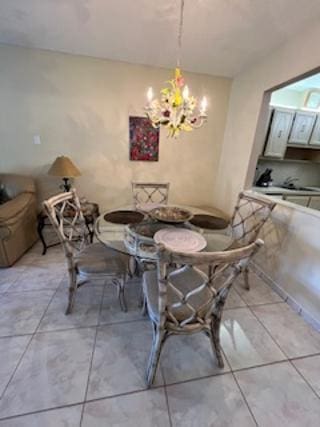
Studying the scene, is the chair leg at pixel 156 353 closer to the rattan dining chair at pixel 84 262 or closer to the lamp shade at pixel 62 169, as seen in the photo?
the rattan dining chair at pixel 84 262

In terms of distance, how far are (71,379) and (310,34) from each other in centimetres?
327

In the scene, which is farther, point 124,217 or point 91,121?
point 91,121

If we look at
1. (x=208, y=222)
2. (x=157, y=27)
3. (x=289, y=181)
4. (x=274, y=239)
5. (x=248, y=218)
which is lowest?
(x=274, y=239)

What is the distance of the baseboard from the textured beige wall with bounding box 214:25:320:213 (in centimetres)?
100

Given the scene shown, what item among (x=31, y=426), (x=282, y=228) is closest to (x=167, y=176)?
(x=282, y=228)

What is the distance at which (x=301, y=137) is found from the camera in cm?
324

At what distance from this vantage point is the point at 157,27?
194 cm

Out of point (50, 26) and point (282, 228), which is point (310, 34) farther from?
point (50, 26)

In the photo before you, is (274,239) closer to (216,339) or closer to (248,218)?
(248,218)

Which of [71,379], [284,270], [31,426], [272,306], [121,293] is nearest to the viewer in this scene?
[31,426]

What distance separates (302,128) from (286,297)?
2704 mm

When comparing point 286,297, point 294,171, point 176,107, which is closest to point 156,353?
point 286,297

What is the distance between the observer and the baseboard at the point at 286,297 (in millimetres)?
1750

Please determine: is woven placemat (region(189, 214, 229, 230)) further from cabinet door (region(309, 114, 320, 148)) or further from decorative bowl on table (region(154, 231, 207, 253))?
cabinet door (region(309, 114, 320, 148))
